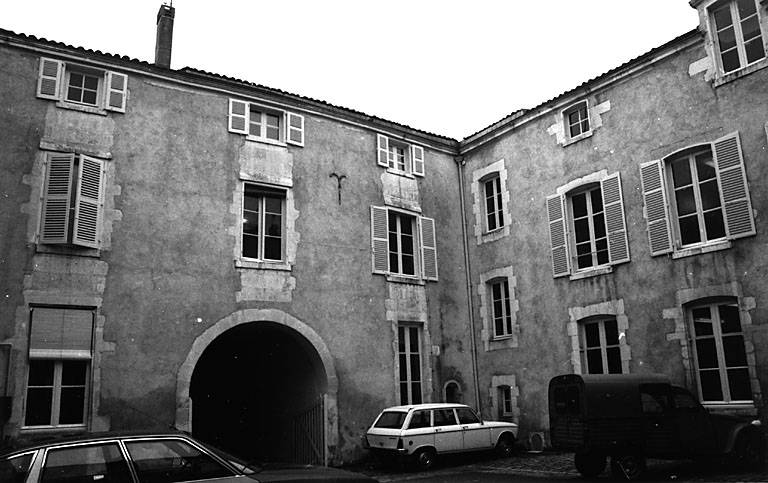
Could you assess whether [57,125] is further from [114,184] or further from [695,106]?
[695,106]

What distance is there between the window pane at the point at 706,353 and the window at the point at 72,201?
37.8ft

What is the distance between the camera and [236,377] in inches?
679

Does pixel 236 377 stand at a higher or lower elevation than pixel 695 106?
lower

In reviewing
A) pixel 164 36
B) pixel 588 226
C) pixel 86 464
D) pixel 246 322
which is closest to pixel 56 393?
pixel 246 322

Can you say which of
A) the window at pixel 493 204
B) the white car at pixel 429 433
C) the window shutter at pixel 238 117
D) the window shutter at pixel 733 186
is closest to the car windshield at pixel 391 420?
the white car at pixel 429 433

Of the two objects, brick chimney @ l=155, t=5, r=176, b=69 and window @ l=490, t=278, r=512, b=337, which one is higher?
brick chimney @ l=155, t=5, r=176, b=69

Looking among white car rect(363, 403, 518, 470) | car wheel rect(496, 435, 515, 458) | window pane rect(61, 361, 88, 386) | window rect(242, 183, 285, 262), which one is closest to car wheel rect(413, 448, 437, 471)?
white car rect(363, 403, 518, 470)

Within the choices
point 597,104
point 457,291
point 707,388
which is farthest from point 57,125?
point 707,388

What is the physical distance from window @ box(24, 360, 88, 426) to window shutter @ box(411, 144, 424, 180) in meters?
9.17

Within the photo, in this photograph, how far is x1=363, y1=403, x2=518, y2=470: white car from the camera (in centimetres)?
1228

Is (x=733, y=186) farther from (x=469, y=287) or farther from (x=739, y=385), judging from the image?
(x=469, y=287)

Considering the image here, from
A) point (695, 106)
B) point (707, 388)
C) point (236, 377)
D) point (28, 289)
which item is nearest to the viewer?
point (28, 289)

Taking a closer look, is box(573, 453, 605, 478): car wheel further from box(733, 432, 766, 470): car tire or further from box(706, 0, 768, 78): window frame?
box(706, 0, 768, 78): window frame

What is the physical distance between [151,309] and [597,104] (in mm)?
10594
